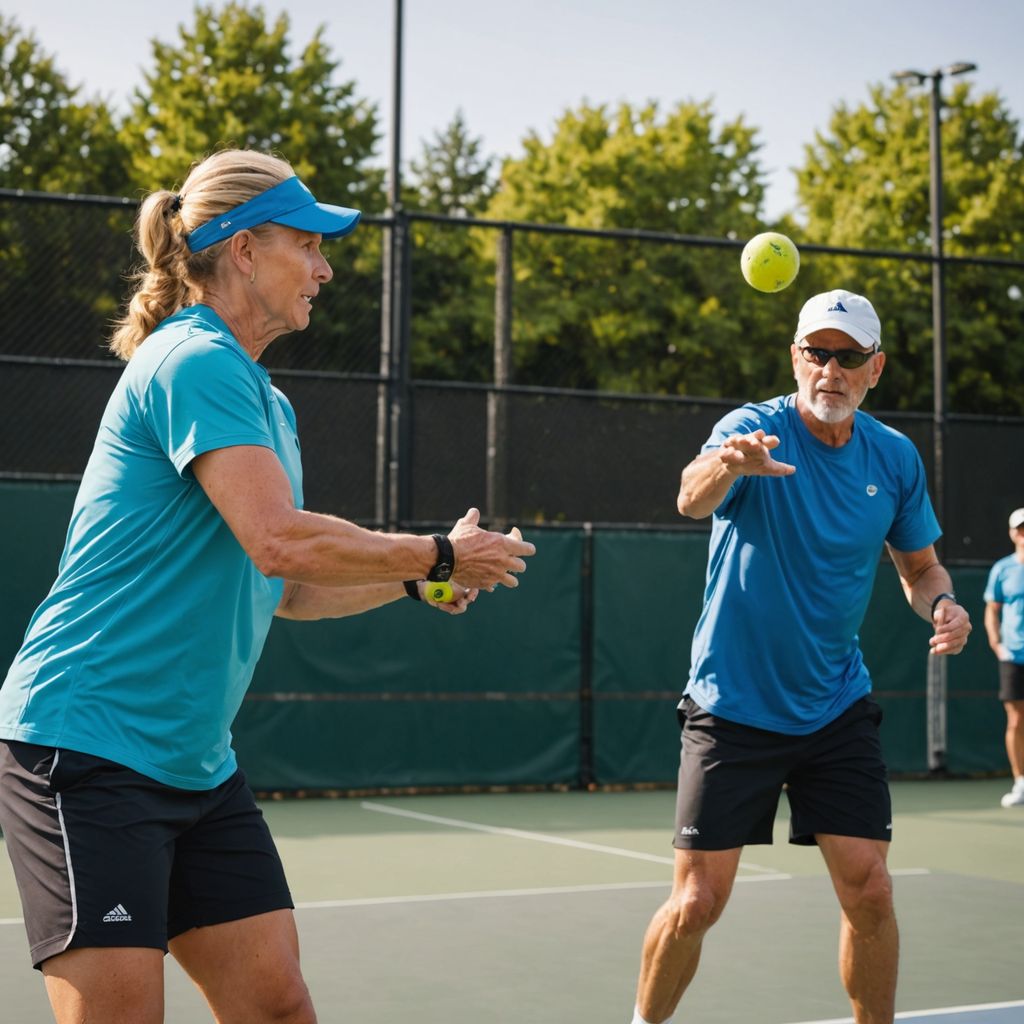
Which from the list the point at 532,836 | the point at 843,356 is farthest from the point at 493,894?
the point at 843,356

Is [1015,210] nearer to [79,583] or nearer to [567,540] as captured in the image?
[567,540]

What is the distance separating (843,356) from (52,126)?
26.4 metres

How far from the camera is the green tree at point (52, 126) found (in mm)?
27328

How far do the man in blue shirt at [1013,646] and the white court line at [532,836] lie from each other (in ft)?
10.2

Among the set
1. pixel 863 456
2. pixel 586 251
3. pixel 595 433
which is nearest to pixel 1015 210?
pixel 586 251

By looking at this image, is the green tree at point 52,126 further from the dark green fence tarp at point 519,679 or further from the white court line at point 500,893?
the white court line at point 500,893

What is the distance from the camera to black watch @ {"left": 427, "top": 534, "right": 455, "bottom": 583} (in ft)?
8.66

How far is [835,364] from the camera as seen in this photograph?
411 centimetres

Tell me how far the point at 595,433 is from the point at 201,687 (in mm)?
8818

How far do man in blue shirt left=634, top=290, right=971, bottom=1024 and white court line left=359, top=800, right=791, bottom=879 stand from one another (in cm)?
346

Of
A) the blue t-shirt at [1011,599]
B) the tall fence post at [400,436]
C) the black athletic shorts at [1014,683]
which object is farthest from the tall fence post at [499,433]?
the black athletic shorts at [1014,683]

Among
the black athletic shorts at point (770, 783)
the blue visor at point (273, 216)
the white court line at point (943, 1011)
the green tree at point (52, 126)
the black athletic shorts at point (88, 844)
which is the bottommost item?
the white court line at point (943, 1011)

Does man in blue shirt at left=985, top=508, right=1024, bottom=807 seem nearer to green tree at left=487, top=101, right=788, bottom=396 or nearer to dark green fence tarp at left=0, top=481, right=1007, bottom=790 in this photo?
dark green fence tarp at left=0, top=481, right=1007, bottom=790

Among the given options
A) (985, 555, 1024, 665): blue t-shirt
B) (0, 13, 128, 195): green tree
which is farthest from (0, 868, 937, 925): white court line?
(0, 13, 128, 195): green tree
